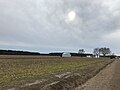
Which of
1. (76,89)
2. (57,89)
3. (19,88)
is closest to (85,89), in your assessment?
(76,89)

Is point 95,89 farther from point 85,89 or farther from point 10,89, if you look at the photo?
point 10,89

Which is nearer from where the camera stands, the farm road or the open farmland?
the open farmland

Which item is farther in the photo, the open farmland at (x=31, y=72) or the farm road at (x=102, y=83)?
the farm road at (x=102, y=83)

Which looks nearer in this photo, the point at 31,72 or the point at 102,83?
the point at 102,83

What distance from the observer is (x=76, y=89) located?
79.0 ft

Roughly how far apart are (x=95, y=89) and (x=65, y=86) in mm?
2271

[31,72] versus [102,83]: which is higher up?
[31,72]

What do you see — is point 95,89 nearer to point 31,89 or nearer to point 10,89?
point 31,89

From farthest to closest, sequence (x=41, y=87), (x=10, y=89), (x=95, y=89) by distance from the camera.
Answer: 1. (x=95, y=89)
2. (x=41, y=87)
3. (x=10, y=89)

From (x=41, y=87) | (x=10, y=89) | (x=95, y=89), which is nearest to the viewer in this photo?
(x=10, y=89)

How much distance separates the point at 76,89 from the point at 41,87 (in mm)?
3618

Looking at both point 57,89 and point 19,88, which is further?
point 57,89

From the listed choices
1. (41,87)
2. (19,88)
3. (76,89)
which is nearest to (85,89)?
(76,89)

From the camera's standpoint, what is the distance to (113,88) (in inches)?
957
